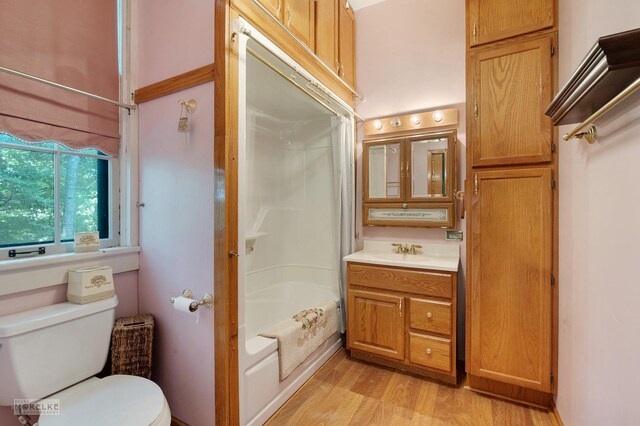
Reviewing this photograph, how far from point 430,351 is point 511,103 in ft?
5.64

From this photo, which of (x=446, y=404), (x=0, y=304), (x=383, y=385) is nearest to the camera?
(x=0, y=304)

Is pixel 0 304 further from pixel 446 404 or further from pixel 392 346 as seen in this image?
pixel 446 404

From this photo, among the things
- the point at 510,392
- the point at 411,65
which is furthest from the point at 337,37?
the point at 510,392

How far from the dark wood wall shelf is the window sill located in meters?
2.19

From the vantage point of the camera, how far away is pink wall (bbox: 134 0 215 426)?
146 centimetres

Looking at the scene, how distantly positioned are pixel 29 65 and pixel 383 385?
277 centimetres

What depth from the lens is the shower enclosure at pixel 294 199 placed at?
7.64ft

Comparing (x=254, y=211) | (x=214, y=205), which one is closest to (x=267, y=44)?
(x=214, y=205)

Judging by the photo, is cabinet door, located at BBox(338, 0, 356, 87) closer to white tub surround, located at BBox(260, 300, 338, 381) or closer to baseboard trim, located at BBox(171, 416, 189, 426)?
white tub surround, located at BBox(260, 300, 338, 381)

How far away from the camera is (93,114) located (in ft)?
5.37

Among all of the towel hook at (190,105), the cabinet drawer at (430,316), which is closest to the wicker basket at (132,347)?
the towel hook at (190,105)

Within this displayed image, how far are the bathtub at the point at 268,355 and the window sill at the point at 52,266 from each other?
30.2 inches

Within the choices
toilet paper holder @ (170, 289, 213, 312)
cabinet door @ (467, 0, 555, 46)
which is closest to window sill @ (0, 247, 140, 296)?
toilet paper holder @ (170, 289, 213, 312)

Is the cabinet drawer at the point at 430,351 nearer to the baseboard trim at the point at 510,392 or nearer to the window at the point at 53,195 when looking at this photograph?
the baseboard trim at the point at 510,392
